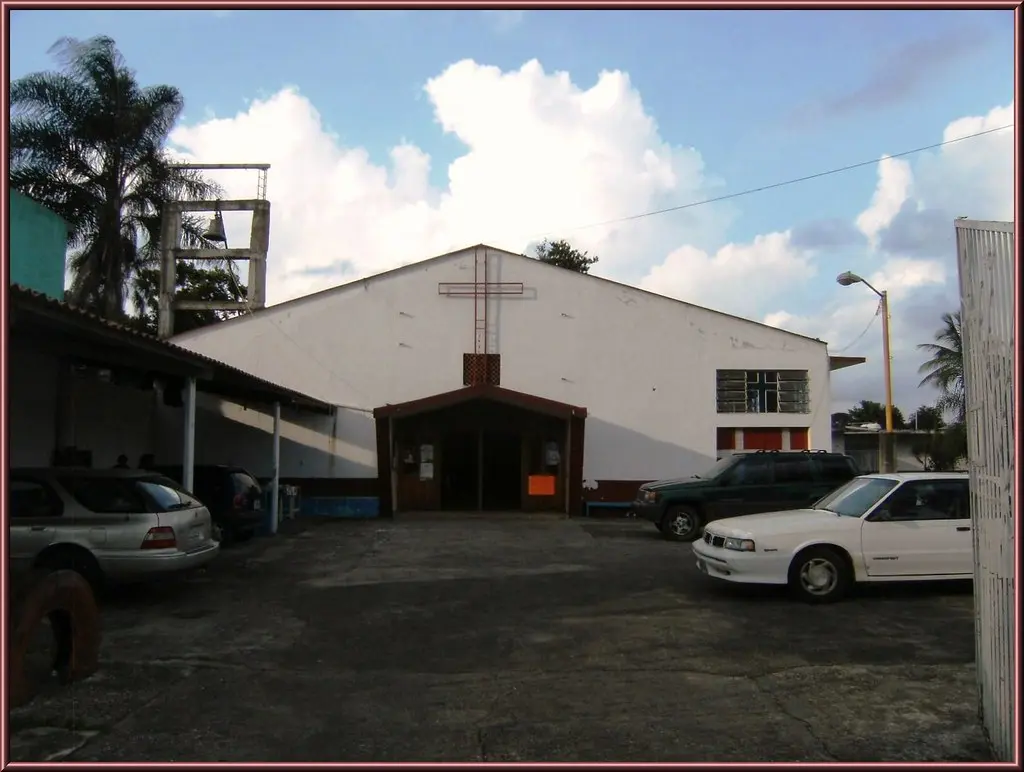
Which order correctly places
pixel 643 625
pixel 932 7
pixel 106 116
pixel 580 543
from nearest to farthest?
pixel 932 7, pixel 643 625, pixel 580 543, pixel 106 116

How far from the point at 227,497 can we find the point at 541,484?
384 inches

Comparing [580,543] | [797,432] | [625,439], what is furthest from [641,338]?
[580,543]

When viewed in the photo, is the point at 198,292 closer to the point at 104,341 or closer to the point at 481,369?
the point at 481,369

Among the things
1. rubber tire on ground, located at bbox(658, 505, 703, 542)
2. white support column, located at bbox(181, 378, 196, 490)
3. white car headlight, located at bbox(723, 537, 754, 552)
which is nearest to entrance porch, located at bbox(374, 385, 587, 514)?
rubber tire on ground, located at bbox(658, 505, 703, 542)

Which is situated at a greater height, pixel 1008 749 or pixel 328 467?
pixel 328 467

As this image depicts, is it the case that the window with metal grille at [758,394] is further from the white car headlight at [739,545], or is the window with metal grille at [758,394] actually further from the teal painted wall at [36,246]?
the teal painted wall at [36,246]

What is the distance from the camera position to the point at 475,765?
4.93m

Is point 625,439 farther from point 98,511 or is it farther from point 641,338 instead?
point 98,511

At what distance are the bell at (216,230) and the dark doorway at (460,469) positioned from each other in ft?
33.3

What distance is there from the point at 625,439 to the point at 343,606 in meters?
14.2

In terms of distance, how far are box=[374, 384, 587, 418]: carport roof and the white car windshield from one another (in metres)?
10.5

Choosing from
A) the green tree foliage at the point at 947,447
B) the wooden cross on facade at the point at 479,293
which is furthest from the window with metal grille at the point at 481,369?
the green tree foliage at the point at 947,447

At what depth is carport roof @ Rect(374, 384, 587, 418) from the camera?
20.7 metres

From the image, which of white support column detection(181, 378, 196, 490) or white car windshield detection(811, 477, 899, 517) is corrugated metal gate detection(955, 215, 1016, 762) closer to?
white car windshield detection(811, 477, 899, 517)
